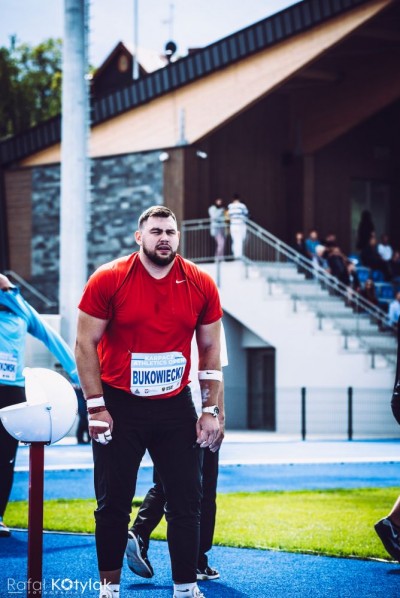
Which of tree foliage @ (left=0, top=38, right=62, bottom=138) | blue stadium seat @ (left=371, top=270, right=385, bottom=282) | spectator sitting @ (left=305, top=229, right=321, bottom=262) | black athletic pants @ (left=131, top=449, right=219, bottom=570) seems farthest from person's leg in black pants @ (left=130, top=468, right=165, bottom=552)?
tree foliage @ (left=0, top=38, right=62, bottom=138)

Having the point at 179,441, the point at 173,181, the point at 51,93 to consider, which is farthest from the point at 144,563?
the point at 51,93

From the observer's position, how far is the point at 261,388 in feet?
99.9

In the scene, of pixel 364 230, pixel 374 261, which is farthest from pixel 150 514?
pixel 364 230

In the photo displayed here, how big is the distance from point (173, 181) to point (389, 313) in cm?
710

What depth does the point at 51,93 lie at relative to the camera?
188 ft

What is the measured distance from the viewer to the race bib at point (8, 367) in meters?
9.37

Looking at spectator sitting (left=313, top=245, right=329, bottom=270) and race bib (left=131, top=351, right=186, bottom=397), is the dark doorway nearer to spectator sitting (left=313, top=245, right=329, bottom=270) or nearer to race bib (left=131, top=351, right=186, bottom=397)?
spectator sitting (left=313, top=245, right=329, bottom=270)

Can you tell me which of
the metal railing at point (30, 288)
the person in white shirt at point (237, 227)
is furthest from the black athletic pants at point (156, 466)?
the metal railing at point (30, 288)

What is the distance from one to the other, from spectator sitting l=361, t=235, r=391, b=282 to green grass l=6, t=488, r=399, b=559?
17685mm

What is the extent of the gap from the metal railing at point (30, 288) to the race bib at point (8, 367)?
23.7 m

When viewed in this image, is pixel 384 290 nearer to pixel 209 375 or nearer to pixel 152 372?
pixel 209 375

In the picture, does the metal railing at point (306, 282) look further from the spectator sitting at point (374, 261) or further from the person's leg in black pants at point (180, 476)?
the person's leg in black pants at point (180, 476)

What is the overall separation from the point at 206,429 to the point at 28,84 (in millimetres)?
51866

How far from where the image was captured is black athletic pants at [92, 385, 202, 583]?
20.7ft
